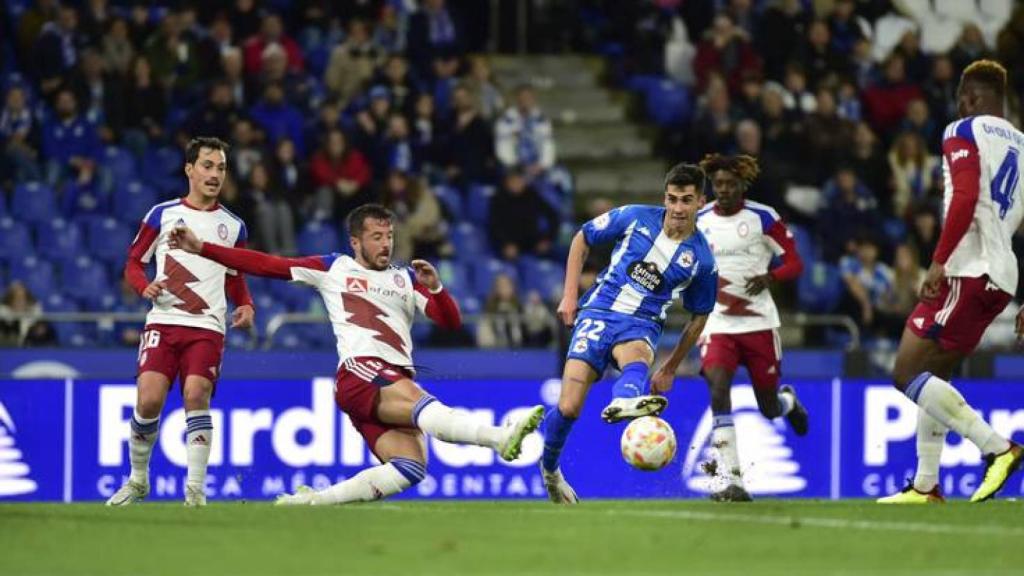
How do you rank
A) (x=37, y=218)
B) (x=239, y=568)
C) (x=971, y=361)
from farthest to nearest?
(x=37, y=218), (x=971, y=361), (x=239, y=568)

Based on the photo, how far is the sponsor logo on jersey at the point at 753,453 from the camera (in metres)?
15.0

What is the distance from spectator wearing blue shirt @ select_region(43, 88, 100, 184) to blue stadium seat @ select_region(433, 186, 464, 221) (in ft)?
10.5

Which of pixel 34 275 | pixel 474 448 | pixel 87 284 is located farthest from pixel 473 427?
pixel 34 275

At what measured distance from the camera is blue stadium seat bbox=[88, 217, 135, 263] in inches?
690

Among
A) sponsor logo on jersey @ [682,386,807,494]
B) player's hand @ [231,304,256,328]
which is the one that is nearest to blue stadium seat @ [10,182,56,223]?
sponsor logo on jersey @ [682,386,807,494]

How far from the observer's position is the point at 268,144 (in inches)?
734

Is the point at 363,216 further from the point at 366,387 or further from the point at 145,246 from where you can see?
the point at 145,246

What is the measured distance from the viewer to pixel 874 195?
66.5 feet

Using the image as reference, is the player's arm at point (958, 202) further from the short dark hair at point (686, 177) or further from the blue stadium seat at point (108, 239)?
the blue stadium seat at point (108, 239)

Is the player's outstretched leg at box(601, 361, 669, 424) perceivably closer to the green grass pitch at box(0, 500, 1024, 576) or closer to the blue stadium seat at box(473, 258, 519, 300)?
the green grass pitch at box(0, 500, 1024, 576)

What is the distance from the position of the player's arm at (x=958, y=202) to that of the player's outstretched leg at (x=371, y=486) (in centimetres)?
276

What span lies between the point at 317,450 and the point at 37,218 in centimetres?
446

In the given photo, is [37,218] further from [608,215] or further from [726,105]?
[608,215]

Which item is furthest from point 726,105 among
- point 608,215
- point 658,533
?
point 658,533
